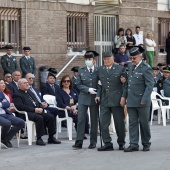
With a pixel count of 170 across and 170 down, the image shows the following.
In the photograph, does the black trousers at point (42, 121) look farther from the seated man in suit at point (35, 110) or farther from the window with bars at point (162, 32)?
the window with bars at point (162, 32)

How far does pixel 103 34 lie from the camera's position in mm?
29906

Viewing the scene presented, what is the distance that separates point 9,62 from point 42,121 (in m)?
8.36

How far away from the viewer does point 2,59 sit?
2434 cm

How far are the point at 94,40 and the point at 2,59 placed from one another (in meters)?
6.10

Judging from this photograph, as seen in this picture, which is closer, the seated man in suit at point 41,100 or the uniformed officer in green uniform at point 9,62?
the seated man in suit at point 41,100

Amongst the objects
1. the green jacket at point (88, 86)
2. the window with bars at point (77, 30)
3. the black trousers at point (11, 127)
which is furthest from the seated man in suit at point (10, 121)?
the window with bars at point (77, 30)

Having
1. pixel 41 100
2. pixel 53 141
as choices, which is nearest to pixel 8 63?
pixel 41 100

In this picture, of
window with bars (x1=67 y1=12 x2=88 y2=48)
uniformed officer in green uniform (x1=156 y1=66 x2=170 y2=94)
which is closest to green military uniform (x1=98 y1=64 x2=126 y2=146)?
uniformed officer in green uniform (x1=156 y1=66 x2=170 y2=94)

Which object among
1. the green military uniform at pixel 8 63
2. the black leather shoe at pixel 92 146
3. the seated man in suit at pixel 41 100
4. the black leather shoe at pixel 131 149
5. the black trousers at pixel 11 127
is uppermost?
the green military uniform at pixel 8 63

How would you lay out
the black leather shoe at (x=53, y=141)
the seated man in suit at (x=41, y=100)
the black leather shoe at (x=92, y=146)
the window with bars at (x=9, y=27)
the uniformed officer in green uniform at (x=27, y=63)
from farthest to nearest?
the window with bars at (x=9, y=27) < the uniformed officer in green uniform at (x=27, y=63) < the seated man in suit at (x=41, y=100) < the black leather shoe at (x=53, y=141) < the black leather shoe at (x=92, y=146)

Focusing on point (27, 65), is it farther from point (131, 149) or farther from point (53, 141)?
point (131, 149)

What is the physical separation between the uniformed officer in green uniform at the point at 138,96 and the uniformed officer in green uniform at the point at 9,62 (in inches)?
402

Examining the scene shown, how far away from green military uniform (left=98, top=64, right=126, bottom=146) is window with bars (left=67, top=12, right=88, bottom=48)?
1350 cm

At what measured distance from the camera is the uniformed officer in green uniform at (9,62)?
24297mm
